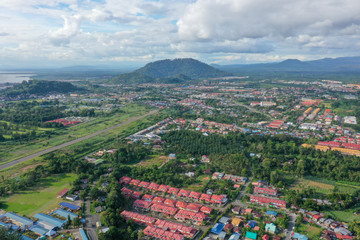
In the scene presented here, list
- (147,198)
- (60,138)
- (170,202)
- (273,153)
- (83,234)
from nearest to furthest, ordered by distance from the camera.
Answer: (83,234) < (170,202) < (147,198) < (273,153) < (60,138)

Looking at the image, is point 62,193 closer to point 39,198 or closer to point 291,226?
point 39,198

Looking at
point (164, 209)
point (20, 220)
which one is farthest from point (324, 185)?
point (20, 220)

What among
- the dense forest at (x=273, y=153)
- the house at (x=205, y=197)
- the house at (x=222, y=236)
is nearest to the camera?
the house at (x=222, y=236)

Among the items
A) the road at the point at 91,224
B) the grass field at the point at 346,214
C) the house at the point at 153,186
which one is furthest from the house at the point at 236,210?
the road at the point at 91,224

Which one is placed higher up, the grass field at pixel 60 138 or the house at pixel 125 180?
the grass field at pixel 60 138

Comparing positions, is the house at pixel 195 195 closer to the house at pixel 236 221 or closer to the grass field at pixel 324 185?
the house at pixel 236 221

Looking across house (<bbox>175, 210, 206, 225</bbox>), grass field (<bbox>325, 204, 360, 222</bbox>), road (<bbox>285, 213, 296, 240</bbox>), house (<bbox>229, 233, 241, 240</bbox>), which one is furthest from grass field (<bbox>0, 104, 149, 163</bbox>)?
grass field (<bbox>325, 204, 360, 222</bbox>)

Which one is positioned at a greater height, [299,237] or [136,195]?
[136,195]
